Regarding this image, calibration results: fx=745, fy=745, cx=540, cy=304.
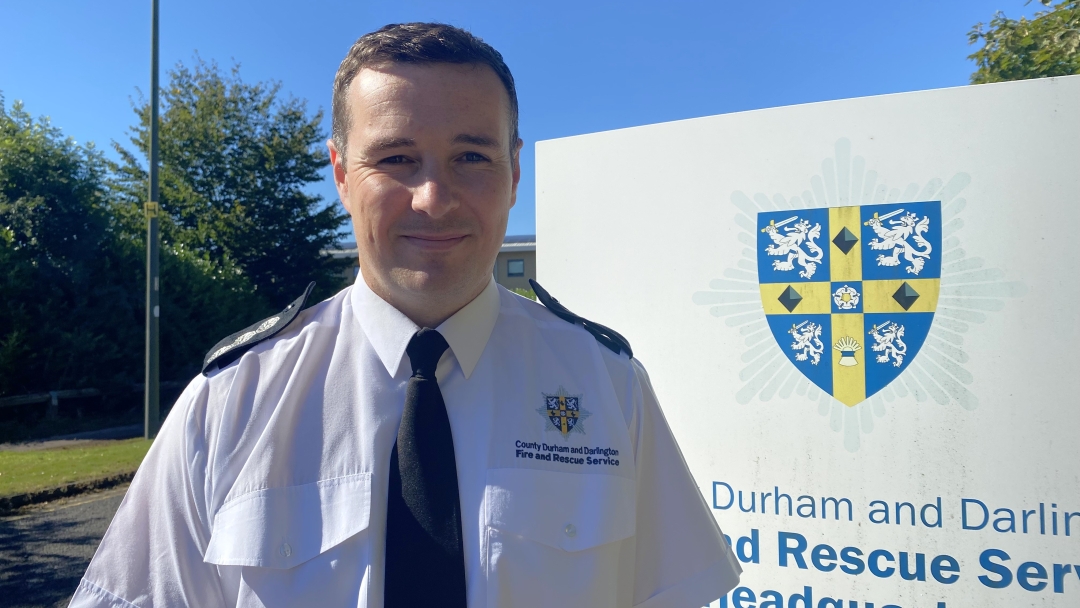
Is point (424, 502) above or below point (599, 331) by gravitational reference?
below

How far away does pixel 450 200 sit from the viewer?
148 centimetres

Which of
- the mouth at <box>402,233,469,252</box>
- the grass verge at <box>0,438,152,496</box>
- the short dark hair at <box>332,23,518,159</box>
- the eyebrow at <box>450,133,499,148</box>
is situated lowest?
the grass verge at <box>0,438,152,496</box>

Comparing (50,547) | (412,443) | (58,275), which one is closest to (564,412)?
(412,443)

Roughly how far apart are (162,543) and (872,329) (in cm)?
215

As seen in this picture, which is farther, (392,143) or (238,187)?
(238,187)

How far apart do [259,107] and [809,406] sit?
83.7 feet

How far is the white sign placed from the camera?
90.9 inches

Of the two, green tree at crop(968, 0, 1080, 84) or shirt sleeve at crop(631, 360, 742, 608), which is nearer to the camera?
shirt sleeve at crop(631, 360, 742, 608)

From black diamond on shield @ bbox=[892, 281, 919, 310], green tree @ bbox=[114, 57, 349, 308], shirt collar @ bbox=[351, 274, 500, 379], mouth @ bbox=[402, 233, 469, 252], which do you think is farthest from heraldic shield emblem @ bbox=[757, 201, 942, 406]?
green tree @ bbox=[114, 57, 349, 308]

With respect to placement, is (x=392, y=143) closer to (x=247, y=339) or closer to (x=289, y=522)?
(x=247, y=339)

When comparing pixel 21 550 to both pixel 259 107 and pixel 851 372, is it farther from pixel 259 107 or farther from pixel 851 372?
pixel 259 107

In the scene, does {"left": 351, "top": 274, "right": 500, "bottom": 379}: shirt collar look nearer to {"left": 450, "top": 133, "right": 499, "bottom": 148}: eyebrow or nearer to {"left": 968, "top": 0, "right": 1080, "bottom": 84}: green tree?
{"left": 450, "top": 133, "right": 499, "bottom": 148}: eyebrow

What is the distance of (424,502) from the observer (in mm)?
1435

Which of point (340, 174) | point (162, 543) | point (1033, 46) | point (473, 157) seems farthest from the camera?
point (1033, 46)
